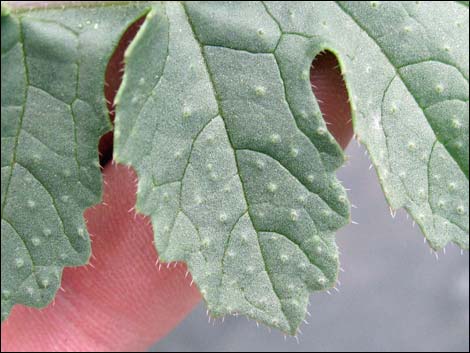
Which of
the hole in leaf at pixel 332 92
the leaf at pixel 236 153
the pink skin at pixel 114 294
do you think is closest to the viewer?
the leaf at pixel 236 153

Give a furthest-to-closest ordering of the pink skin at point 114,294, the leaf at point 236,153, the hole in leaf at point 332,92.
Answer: the pink skin at point 114,294 → the hole in leaf at point 332,92 → the leaf at point 236,153

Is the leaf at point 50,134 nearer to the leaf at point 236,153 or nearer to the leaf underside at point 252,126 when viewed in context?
the leaf underside at point 252,126

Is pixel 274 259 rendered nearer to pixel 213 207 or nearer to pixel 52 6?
pixel 213 207

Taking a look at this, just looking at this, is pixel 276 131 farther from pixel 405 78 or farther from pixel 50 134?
pixel 50 134

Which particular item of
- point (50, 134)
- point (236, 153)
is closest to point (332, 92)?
point (236, 153)

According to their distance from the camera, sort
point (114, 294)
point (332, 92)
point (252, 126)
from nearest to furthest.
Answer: point (252, 126)
point (332, 92)
point (114, 294)

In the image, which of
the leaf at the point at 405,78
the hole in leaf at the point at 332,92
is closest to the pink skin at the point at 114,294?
the hole in leaf at the point at 332,92
